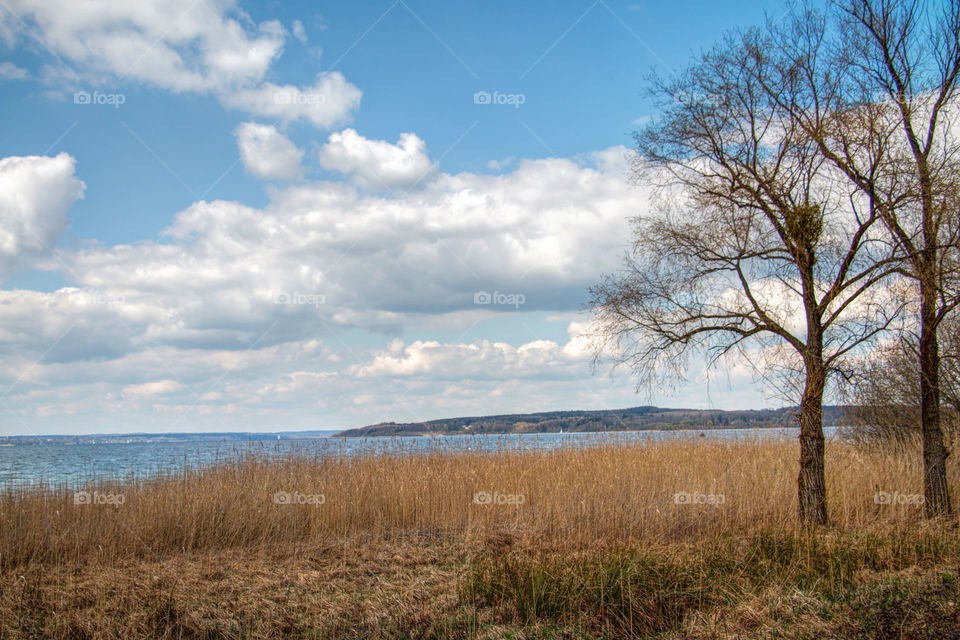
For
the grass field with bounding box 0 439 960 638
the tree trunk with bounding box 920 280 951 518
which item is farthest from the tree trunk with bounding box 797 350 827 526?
the tree trunk with bounding box 920 280 951 518

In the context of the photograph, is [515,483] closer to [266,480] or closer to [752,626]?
[266,480]

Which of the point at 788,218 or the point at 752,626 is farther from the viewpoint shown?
the point at 788,218

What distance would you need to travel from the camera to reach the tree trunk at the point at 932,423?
969cm

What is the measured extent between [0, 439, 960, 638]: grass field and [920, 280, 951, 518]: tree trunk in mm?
523

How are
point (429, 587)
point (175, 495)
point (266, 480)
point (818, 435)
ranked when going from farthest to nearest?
point (266, 480), point (175, 495), point (818, 435), point (429, 587)

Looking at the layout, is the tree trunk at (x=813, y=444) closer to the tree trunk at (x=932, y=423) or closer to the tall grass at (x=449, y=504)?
the tall grass at (x=449, y=504)

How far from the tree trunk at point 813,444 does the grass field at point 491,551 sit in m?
0.43

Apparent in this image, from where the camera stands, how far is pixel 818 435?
8.92 metres

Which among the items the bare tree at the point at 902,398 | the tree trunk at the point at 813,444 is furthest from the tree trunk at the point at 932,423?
the tree trunk at the point at 813,444

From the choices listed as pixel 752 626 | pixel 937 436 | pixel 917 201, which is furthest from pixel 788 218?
pixel 752 626

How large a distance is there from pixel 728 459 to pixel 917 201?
22.1 feet

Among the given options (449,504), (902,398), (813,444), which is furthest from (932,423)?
(449,504)

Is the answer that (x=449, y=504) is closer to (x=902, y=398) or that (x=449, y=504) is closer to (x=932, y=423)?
(x=932, y=423)

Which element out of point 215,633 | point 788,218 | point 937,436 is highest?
point 788,218
